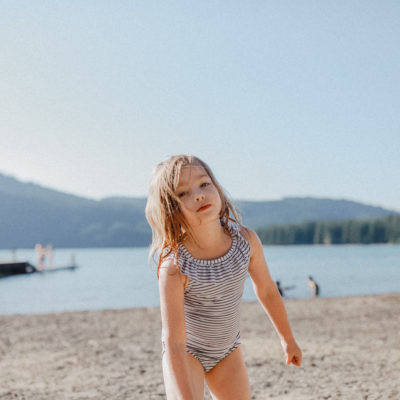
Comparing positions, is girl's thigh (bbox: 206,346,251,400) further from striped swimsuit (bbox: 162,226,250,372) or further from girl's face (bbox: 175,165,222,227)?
girl's face (bbox: 175,165,222,227)

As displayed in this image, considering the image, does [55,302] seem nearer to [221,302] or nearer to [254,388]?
[254,388]

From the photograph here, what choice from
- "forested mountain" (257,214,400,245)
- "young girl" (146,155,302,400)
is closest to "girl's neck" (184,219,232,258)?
"young girl" (146,155,302,400)

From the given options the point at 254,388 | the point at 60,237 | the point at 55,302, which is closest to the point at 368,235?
the point at 60,237

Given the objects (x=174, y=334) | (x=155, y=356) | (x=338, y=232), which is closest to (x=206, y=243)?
(x=174, y=334)

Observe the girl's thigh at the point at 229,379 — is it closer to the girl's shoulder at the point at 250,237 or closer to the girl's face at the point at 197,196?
the girl's shoulder at the point at 250,237

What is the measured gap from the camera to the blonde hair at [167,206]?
87.3 inches

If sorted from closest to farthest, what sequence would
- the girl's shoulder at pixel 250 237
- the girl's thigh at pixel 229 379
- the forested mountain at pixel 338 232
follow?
the girl's thigh at pixel 229 379 → the girl's shoulder at pixel 250 237 → the forested mountain at pixel 338 232

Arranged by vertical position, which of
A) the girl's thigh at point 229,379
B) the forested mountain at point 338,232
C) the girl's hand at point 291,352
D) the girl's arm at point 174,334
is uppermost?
the girl's arm at point 174,334

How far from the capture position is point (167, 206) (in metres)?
2.22

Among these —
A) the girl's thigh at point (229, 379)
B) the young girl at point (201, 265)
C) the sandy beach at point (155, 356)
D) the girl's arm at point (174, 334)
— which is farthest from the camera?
the sandy beach at point (155, 356)

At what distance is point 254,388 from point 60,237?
4985 inches

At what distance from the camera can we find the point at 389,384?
4344 millimetres

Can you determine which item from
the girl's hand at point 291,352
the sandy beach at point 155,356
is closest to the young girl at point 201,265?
the girl's hand at point 291,352

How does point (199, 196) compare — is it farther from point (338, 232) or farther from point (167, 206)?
point (338, 232)
